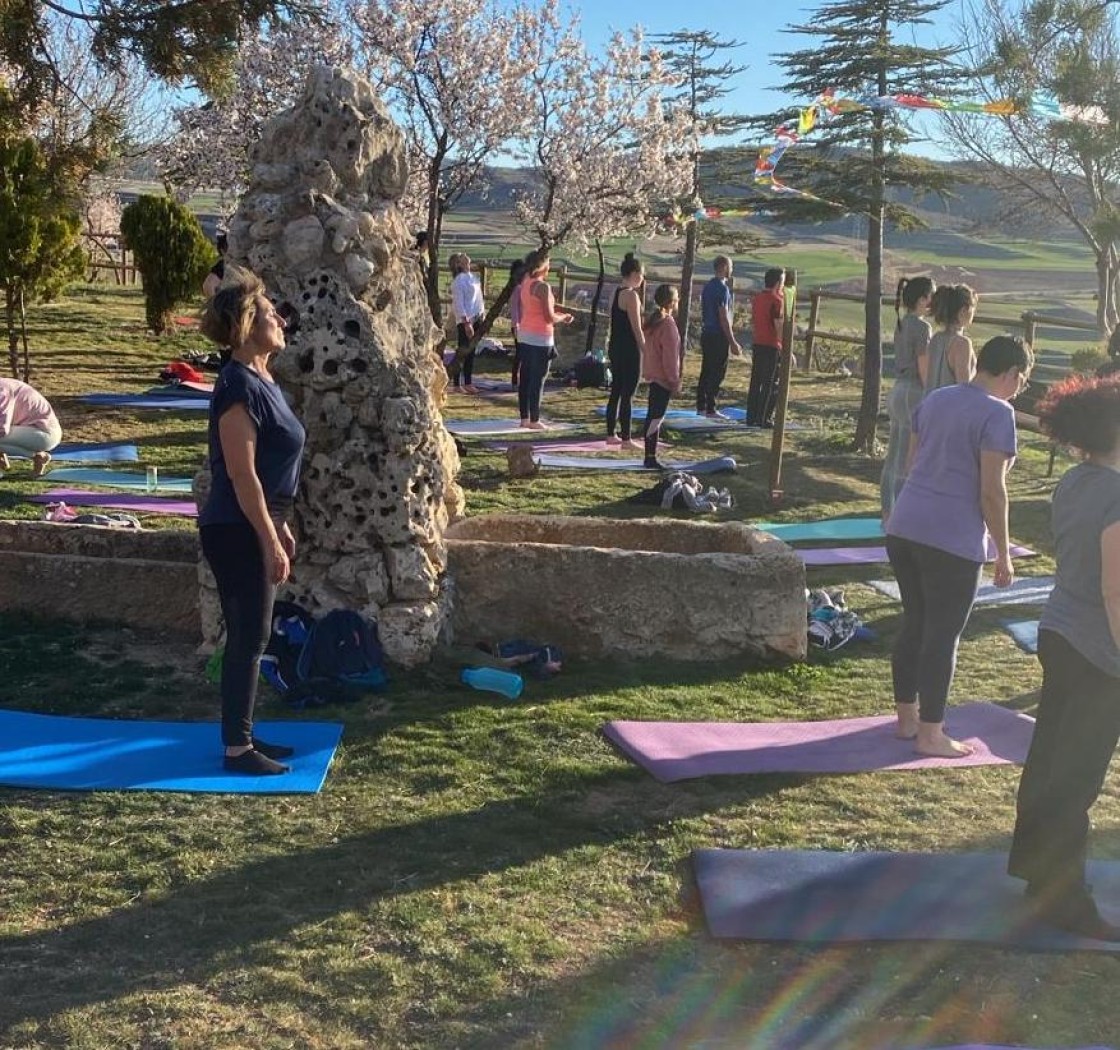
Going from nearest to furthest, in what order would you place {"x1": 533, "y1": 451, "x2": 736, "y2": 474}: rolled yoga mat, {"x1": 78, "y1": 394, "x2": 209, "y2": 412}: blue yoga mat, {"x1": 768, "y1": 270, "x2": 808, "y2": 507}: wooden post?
1. {"x1": 768, "y1": 270, "x2": 808, "y2": 507}: wooden post
2. {"x1": 533, "y1": 451, "x2": 736, "y2": 474}: rolled yoga mat
3. {"x1": 78, "y1": 394, "x2": 209, "y2": 412}: blue yoga mat

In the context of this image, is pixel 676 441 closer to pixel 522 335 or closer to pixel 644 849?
pixel 522 335

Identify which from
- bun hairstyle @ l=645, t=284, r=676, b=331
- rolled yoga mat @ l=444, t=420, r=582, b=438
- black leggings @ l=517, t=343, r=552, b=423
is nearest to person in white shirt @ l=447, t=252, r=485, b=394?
rolled yoga mat @ l=444, t=420, r=582, b=438

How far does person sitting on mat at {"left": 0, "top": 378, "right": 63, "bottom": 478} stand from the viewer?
31.0ft

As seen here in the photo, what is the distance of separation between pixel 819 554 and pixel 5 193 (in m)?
→ 8.98

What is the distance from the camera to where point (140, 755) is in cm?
475

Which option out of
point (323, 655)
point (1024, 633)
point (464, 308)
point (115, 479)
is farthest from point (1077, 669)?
point (464, 308)

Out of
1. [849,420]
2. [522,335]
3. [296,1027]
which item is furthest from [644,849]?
[849,420]

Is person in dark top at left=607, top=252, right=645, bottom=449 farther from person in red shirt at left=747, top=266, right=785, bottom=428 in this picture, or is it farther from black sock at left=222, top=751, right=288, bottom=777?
black sock at left=222, top=751, right=288, bottom=777

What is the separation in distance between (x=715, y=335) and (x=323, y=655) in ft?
34.5

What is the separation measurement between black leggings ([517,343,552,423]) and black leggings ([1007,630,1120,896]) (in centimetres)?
978

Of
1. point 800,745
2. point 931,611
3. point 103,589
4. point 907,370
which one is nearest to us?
point 931,611

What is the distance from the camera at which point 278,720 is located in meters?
5.21

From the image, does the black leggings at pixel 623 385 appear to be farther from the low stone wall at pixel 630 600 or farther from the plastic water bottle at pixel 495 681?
the plastic water bottle at pixel 495 681

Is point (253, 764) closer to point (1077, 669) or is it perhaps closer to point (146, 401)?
point (1077, 669)
